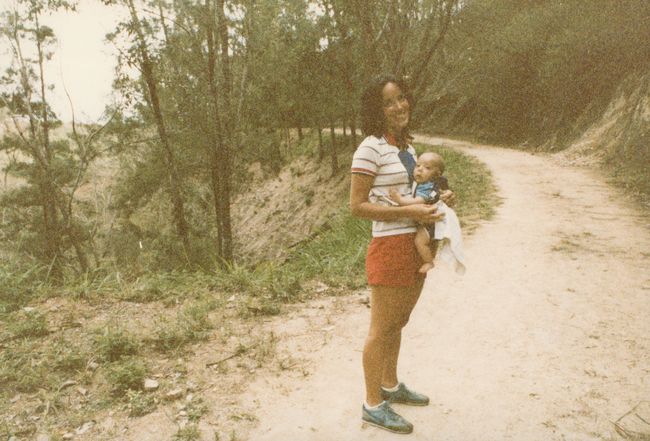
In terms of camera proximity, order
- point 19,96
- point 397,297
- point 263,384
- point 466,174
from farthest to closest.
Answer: point 19,96
point 466,174
point 263,384
point 397,297

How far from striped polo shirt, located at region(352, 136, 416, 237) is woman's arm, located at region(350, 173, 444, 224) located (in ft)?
0.17

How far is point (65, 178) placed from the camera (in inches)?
842

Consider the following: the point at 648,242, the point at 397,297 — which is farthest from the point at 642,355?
the point at 648,242

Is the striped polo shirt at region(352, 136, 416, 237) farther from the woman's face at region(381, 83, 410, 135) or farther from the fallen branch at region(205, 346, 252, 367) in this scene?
the fallen branch at region(205, 346, 252, 367)

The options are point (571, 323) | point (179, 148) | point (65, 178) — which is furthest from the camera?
point (65, 178)

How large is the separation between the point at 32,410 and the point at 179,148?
1642cm

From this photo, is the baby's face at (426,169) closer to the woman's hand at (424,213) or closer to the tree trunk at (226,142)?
the woman's hand at (424,213)

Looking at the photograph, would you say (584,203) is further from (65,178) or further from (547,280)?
(65,178)

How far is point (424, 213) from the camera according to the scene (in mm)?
2543

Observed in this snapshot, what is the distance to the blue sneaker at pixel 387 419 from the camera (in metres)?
2.99

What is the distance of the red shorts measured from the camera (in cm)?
268

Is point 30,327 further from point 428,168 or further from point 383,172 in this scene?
point 428,168

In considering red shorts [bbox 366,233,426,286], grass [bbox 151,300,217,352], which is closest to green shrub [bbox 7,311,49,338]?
grass [bbox 151,300,217,352]

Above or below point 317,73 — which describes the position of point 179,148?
below
